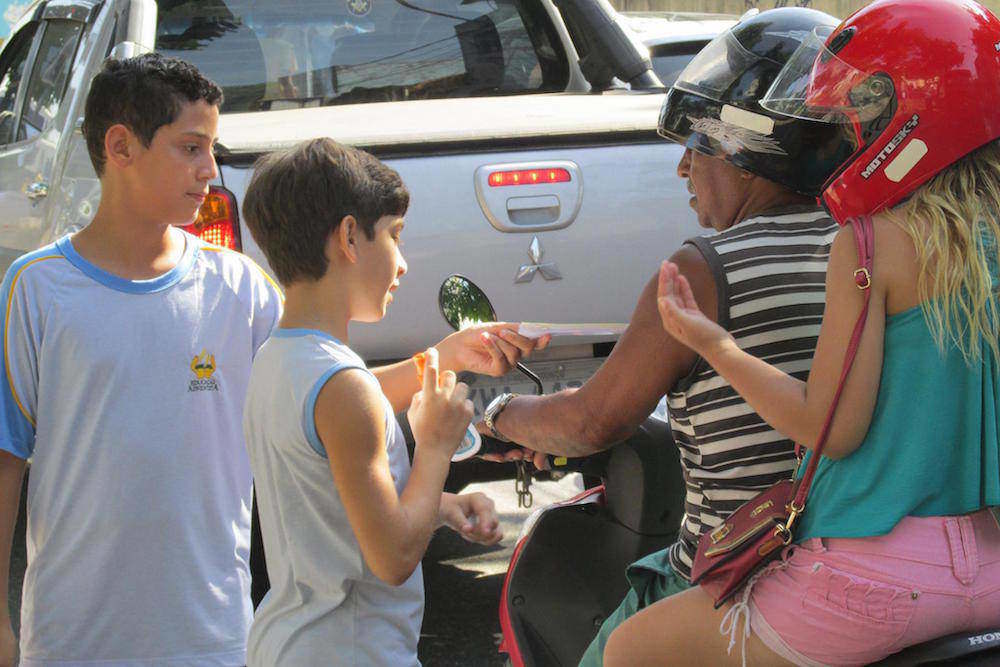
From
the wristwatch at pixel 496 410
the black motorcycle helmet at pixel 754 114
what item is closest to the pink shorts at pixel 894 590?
the black motorcycle helmet at pixel 754 114

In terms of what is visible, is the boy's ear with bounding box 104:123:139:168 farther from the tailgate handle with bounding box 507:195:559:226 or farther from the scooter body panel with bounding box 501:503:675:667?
the tailgate handle with bounding box 507:195:559:226

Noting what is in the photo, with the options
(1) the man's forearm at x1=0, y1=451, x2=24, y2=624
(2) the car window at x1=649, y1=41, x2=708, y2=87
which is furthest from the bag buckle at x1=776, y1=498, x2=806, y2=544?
(2) the car window at x1=649, y1=41, x2=708, y2=87

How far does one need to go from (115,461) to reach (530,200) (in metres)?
1.97

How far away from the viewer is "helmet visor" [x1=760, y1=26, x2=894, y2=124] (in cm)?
181

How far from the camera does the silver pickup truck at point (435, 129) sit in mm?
4098

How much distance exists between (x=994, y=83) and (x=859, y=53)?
191 millimetres

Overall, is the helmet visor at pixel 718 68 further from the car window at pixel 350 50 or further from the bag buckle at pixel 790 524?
the car window at pixel 350 50

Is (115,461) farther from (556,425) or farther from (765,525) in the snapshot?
(765,525)

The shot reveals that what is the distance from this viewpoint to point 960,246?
1.69 metres

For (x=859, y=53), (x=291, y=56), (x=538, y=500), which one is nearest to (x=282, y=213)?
(x=859, y=53)

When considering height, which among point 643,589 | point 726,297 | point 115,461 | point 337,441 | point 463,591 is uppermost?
point 726,297

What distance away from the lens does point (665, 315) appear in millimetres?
1839

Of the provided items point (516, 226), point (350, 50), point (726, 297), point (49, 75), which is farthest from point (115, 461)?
point (49, 75)

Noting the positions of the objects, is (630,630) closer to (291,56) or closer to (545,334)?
(545,334)
